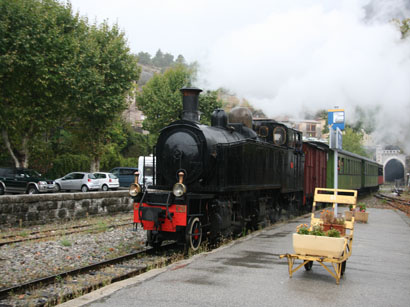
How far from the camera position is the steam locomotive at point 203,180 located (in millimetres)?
9352

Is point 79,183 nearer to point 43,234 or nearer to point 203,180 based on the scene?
point 43,234

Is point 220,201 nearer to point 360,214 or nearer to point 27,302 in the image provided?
point 27,302

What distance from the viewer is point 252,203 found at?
12.5 metres

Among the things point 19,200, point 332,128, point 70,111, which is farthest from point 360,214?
point 70,111

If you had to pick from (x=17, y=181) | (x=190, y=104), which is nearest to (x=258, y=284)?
(x=190, y=104)

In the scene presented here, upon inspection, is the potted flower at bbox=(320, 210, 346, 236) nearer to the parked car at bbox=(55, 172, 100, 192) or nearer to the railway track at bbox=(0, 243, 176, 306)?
the railway track at bbox=(0, 243, 176, 306)

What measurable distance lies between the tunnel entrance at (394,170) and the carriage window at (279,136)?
7691 cm

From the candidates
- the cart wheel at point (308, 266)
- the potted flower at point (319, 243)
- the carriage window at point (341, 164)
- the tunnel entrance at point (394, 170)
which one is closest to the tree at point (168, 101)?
the carriage window at point (341, 164)

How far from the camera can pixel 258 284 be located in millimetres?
6168

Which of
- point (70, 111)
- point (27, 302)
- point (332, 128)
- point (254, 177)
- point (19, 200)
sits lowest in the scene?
point (27, 302)

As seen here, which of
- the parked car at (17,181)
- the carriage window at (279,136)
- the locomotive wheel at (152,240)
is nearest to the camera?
the locomotive wheel at (152,240)

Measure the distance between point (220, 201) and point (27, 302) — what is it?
206 inches

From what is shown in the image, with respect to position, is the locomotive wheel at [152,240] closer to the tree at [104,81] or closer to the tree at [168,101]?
the tree at [104,81]

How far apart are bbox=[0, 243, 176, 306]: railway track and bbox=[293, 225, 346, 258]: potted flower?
9.83 feet
